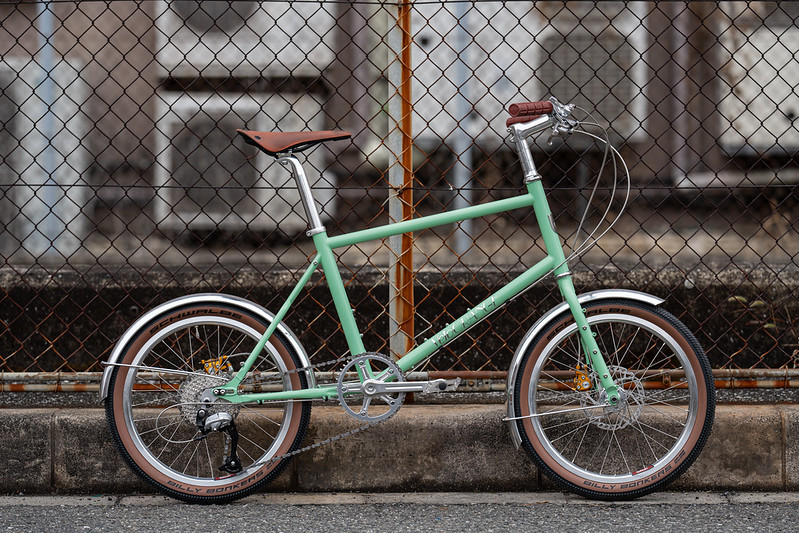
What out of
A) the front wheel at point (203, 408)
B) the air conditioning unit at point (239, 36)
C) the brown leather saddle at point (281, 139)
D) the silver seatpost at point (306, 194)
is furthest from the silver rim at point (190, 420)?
the air conditioning unit at point (239, 36)

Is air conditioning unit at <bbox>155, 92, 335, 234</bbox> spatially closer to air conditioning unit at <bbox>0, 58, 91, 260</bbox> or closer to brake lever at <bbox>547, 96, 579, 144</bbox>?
air conditioning unit at <bbox>0, 58, 91, 260</bbox>

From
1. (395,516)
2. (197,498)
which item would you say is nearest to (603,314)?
(395,516)

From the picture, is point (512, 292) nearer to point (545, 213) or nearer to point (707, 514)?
point (545, 213)

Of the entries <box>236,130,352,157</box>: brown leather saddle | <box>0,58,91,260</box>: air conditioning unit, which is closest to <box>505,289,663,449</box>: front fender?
<box>236,130,352,157</box>: brown leather saddle

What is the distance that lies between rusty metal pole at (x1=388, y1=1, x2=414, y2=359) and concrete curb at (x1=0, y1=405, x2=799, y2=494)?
345 millimetres

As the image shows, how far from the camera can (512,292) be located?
2971mm

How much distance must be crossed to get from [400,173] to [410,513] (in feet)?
3.96

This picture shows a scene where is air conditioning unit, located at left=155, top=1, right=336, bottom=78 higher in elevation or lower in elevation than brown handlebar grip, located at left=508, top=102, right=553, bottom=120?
higher

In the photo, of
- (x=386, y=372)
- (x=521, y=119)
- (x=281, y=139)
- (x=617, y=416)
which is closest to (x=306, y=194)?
(x=281, y=139)

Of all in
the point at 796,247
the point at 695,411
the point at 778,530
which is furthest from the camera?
the point at 796,247

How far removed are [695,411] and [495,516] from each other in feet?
2.49

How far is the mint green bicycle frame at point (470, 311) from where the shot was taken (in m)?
2.94

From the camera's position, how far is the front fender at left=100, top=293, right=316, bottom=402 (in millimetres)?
2941

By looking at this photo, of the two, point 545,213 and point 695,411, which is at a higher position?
point 545,213
